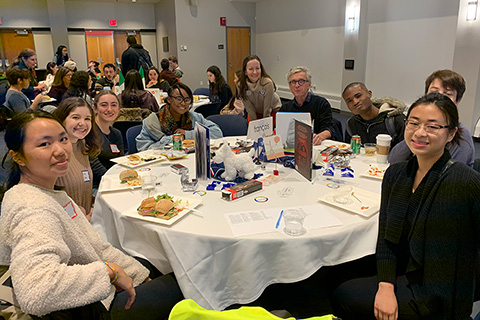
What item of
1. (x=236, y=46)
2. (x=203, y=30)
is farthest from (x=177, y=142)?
(x=236, y=46)

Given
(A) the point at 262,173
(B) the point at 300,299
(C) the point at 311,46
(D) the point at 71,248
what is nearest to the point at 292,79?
(A) the point at 262,173

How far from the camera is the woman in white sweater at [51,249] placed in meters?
1.10

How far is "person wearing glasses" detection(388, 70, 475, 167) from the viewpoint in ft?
7.20

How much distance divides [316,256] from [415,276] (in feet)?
1.42

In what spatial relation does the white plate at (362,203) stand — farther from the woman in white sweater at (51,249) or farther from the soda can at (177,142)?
the soda can at (177,142)

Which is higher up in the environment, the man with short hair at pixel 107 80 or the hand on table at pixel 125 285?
the man with short hair at pixel 107 80

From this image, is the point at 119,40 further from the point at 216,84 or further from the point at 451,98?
the point at 451,98

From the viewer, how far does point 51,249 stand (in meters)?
1.15

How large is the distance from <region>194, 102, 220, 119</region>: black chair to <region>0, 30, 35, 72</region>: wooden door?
8.87 m

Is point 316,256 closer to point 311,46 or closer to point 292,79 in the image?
point 292,79

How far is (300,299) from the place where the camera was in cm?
237

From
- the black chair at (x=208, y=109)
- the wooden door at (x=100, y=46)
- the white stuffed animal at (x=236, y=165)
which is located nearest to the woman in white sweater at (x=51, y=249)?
the white stuffed animal at (x=236, y=165)

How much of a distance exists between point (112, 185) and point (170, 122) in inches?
47.7

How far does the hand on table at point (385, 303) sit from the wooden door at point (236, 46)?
11335 millimetres
